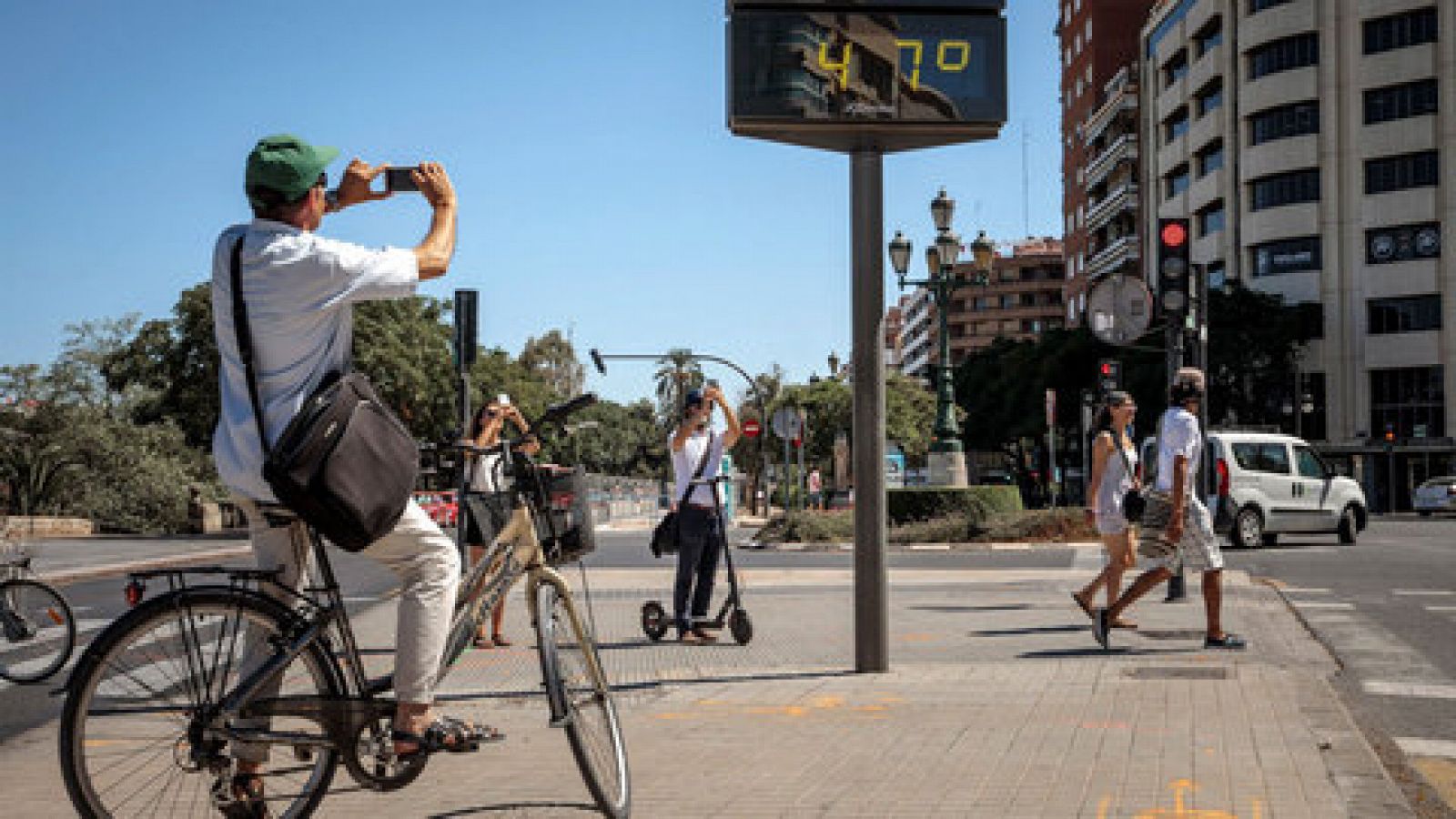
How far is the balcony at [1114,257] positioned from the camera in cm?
8406

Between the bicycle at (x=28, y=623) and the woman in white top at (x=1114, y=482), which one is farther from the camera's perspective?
the woman in white top at (x=1114, y=482)

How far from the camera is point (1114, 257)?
289 feet

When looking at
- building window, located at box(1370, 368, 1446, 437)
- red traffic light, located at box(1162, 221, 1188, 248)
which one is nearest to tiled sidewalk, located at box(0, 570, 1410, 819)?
red traffic light, located at box(1162, 221, 1188, 248)

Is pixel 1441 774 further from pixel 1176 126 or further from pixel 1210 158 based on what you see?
pixel 1176 126

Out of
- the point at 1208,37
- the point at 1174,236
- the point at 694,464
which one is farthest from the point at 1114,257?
the point at 694,464

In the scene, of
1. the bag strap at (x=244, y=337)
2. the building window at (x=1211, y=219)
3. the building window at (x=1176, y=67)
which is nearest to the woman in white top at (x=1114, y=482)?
the bag strap at (x=244, y=337)

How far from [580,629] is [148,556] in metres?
23.9

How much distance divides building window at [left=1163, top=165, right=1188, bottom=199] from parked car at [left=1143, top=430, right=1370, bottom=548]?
52.8 m

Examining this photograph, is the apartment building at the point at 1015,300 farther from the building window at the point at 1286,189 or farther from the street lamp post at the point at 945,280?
the street lamp post at the point at 945,280

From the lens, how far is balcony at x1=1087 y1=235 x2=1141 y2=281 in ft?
276

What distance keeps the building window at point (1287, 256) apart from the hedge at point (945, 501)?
131 feet

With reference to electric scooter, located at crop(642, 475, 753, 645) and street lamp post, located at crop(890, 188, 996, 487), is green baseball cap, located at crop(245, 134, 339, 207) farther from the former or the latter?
street lamp post, located at crop(890, 188, 996, 487)

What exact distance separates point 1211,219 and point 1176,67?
Result: 10.4 metres

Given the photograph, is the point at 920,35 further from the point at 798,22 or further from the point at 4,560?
the point at 4,560
